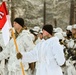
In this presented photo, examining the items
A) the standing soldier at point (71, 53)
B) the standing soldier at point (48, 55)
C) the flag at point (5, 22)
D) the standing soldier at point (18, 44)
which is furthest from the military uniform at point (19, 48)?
the standing soldier at point (71, 53)

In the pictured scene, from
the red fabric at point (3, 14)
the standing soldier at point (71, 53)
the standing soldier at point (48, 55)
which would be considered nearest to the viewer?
the standing soldier at point (48, 55)

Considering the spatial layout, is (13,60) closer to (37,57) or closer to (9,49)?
(9,49)

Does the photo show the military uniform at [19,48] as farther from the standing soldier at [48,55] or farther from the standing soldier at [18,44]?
the standing soldier at [48,55]

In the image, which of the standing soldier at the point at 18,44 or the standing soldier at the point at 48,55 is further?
the standing soldier at the point at 18,44

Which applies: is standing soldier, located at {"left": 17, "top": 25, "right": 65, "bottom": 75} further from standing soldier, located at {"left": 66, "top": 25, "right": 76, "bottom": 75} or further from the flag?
standing soldier, located at {"left": 66, "top": 25, "right": 76, "bottom": 75}

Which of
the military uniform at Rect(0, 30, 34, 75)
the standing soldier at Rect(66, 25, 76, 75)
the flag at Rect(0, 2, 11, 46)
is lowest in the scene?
the standing soldier at Rect(66, 25, 76, 75)

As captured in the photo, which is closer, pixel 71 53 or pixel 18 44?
pixel 18 44

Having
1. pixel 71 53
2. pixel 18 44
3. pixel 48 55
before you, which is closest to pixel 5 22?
pixel 18 44

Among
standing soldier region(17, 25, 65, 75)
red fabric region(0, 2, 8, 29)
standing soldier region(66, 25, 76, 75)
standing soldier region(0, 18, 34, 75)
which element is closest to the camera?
standing soldier region(17, 25, 65, 75)

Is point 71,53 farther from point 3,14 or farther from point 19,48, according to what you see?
point 3,14

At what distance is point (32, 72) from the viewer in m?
10.1

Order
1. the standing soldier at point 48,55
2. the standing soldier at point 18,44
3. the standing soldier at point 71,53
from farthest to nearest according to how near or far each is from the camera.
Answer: the standing soldier at point 71,53 < the standing soldier at point 18,44 < the standing soldier at point 48,55

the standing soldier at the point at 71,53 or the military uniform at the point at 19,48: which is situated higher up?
the military uniform at the point at 19,48

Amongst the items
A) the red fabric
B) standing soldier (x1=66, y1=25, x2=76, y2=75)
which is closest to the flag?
the red fabric
